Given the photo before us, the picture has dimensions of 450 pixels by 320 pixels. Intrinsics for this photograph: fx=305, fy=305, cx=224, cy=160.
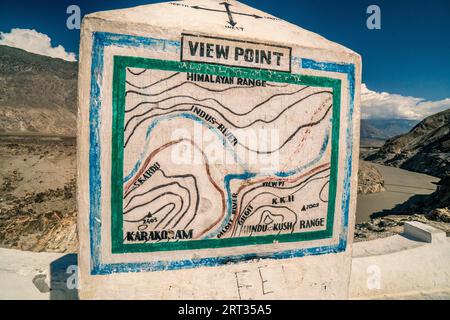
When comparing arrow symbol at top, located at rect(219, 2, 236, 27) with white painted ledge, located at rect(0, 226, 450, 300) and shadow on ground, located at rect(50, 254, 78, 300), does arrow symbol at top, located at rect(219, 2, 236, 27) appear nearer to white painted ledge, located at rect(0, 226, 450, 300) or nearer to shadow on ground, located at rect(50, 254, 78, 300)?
shadow on ground, located at rect(50, 254, 78, 300)

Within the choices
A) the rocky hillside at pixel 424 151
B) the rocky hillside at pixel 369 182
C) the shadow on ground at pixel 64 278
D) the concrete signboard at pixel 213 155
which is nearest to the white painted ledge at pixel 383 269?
the shadow on ground at pixel 64 278

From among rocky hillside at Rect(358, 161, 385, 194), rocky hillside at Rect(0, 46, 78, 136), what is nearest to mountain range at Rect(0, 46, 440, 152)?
rocky hillside at Rect(0, 46, 78, 136)

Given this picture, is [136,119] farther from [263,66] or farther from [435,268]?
[435,268]

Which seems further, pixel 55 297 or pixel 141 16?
pixel 55 297

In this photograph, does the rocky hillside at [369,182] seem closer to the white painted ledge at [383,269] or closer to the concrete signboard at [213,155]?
the white painted ledge at [383,269]
